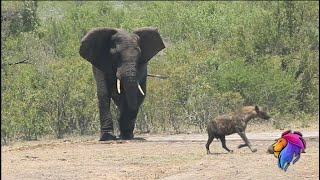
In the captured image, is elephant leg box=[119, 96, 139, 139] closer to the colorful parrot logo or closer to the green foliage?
the green foliage

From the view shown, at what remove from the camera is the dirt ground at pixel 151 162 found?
40.5 feet

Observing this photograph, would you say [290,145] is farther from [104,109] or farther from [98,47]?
[98,47]

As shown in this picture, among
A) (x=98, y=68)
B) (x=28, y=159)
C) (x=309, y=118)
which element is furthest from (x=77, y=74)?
(x=28, y=159)

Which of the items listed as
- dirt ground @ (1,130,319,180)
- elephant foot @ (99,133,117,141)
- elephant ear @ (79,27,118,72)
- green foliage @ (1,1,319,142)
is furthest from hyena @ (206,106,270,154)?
green foliage @ (1,1,319,142)

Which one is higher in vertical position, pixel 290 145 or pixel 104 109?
pixel 104 109

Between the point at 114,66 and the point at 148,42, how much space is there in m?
1.57

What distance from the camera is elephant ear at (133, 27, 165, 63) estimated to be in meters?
22.4

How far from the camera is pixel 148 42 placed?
22.6 metres

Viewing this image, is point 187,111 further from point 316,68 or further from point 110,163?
point 110,163

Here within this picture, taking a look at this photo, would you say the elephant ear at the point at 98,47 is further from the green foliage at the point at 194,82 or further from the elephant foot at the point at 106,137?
the green foliage at the point at 194,82

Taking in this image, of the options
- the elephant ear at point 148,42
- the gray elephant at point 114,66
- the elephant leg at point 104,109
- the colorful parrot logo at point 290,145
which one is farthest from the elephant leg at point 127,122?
the colorful parrot logo at point 290,145

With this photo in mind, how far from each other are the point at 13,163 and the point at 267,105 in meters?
15.2

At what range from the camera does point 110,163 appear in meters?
15.0

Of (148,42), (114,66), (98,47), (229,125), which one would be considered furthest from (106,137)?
(229,125)
